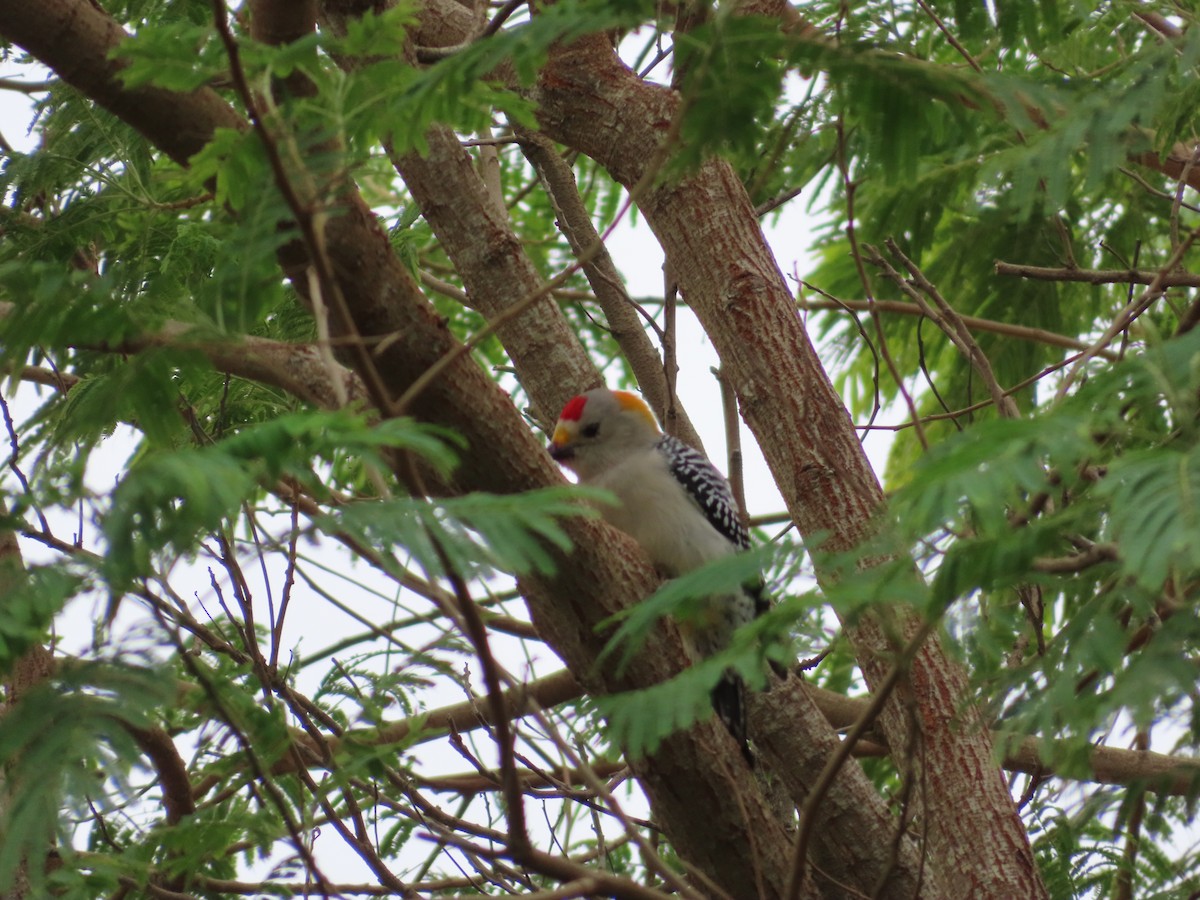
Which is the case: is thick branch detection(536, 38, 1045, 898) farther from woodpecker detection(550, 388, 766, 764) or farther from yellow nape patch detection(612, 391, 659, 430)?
yellow nape patch detection(612, 391, 659, 430)

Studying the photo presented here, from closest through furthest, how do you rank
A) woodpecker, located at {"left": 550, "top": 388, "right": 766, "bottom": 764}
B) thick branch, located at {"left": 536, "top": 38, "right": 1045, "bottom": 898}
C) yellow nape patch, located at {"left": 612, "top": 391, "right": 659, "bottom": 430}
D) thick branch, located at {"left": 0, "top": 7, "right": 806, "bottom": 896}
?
1. thick branch, located at {"left": 0, "top": 7, "right": 806, "bottom": 896}
2. thick branch, located at {"left": 536, "top": 38, "right": 1045, "bottom": 898}
3. woodpecker, located at {"left": 550, "top": 388, "right": 766, "bottom": 764}
4. yellow nape patch, located at {"left": 612, "top": 391, "right": 659, "bottom": 430}

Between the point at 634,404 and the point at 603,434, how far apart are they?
1.02 ft

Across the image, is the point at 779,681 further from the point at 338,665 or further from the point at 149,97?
the point at 149,97

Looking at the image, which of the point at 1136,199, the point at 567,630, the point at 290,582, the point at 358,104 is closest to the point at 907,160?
the point at 358,104

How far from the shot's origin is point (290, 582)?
3.81 m

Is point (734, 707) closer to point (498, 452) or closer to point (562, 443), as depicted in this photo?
point (562, 443)

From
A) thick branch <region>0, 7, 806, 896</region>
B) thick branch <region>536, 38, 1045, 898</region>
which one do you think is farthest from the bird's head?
thick branch <region>0, 7, 806, 896</region>

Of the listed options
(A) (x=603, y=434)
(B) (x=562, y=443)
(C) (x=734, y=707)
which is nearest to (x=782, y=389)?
(C) (x=734, y=707)

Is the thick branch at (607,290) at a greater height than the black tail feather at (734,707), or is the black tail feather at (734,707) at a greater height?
the thick branch at (607,290)

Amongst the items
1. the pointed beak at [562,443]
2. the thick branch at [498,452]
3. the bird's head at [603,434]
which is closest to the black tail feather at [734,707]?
the thick branch at [498,452]

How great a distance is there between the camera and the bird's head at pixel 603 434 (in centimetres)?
562

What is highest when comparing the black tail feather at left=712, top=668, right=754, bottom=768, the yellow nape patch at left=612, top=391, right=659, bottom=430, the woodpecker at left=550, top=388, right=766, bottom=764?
the yellow nape patch at left=612, top=391, right=659, bottom=430

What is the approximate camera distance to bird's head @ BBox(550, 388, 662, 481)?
5617 mm

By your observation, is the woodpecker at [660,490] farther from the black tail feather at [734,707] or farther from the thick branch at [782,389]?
the thick branch at [782,389]
